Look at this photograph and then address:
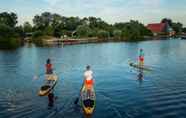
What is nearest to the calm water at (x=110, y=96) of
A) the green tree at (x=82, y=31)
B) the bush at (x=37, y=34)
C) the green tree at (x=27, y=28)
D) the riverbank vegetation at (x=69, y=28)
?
the riverbank vegetation at (x=69, y=28)

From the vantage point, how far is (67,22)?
564ft

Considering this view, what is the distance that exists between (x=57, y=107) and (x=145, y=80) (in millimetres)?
14559

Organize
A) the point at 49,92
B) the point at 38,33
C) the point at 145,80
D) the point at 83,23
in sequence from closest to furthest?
the point at 49,92 < the point at 145,80 < the point at 38,33 < the point at 83,23

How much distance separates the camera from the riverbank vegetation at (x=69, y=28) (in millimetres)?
163625

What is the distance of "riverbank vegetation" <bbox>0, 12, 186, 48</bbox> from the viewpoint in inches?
6442

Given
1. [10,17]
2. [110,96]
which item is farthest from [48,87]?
[10,17]

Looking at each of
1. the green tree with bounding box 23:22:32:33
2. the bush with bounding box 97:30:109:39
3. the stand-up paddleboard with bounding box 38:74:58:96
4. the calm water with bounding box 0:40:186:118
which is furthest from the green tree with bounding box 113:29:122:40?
the stand-up paddleboard with bounding box 38:74:58:96

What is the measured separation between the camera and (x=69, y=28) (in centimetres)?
17262

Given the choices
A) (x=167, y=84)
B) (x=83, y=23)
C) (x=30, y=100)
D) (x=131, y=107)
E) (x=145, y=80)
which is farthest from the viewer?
(x=83, y=23)

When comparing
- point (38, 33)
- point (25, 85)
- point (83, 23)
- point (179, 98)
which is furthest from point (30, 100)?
point (83, 23)

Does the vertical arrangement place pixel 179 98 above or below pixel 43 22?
below

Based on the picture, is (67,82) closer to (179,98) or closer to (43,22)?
(179,98)

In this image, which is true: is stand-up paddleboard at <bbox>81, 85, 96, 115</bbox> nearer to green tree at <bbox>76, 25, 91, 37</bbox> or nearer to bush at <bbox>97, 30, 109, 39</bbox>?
green tree at <bbox>76, 25, 91, 37</bbox>

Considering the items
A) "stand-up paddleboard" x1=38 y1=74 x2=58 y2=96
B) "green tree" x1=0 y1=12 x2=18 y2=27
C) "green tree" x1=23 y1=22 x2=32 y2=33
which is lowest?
"stand-up paddleboard" x1=38 y1=74 x2=58 y2=96
